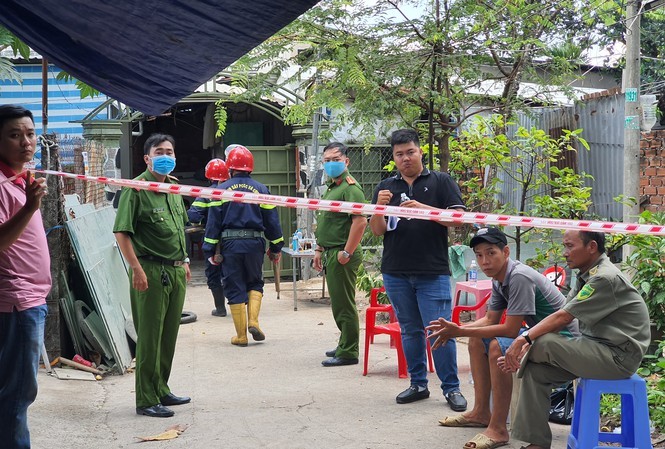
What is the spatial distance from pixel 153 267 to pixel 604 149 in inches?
317

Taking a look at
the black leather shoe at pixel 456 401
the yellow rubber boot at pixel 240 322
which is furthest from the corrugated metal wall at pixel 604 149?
the black leather shoe at pixel 456 401

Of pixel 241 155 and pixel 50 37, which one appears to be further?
pixel 241 155

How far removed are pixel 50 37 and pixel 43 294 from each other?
1355 mm

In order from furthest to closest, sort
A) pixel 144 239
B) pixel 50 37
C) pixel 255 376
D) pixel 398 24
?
pixel 398 24 < pixel 255 376 < pixel 144 239 < pixel 50 37

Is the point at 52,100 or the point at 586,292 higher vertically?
the point at 52,100

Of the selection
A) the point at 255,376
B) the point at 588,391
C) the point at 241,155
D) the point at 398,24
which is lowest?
the point at 255,376

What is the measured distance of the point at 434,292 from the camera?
6.67m

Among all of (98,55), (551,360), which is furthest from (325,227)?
(98,55)

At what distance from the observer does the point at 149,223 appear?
6.64m

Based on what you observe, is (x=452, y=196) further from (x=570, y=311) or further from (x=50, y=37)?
(x=50, y=37)

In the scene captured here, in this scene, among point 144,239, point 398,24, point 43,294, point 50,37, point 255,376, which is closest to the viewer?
point 50,37

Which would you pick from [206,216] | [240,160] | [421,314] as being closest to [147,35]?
[421,314]

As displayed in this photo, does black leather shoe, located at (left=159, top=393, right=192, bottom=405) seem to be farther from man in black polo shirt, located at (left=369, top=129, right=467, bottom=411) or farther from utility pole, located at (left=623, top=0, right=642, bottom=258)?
utility pole, located at (left=623, top=0, right=642, bottom=258)

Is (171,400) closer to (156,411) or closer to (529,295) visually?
(156,411)
